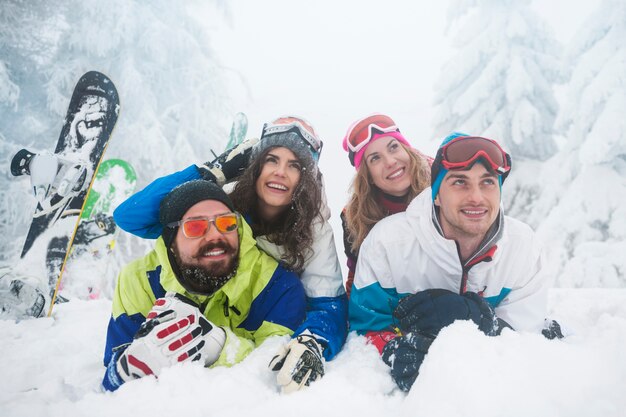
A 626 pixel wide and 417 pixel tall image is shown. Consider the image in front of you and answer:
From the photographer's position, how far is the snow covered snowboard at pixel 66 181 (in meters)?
5.32

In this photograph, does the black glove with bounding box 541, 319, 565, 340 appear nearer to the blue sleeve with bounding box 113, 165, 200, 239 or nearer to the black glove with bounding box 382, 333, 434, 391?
the black glove with bounding box 382, 333, 434, 391

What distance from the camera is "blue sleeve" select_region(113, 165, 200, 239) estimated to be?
114 inches

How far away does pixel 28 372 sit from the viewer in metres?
2.93

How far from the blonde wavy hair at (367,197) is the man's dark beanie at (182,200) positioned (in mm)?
1512

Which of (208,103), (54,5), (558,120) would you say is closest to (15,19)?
(54,5)

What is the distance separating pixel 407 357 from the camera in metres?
2.12

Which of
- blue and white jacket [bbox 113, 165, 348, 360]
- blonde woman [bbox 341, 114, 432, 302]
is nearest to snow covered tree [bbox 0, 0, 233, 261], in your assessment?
blue and white jacket [bbox 113, 165, 348, 360]

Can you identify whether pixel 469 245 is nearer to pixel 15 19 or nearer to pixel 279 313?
pixel 279 313

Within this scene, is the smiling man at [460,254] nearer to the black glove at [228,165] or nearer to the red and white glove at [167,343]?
the red and white glove at [167,343]

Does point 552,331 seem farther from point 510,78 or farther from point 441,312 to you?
point 510,78

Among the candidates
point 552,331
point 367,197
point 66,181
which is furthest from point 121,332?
point 66,181

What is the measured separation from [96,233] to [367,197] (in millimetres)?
6292

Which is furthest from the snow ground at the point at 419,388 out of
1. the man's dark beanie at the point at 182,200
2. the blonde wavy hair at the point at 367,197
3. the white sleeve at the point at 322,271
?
the blonde wavy hair at the point at 367,197

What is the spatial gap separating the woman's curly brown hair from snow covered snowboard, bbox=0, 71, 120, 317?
11.3 ft
